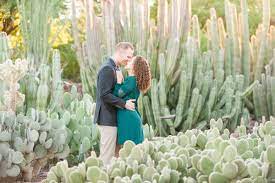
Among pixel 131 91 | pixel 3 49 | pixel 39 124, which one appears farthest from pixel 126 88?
pixel 3 49

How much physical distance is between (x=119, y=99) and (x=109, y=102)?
103 millimetres

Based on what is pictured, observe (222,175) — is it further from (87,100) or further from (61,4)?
(61,4)

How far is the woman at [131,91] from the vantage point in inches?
252

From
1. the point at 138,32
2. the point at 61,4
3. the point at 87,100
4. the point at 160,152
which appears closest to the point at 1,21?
the point at 61,4

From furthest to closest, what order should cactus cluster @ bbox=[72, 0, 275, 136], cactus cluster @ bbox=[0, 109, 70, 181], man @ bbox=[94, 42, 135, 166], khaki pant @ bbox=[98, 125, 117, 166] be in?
cactus cluster @ bbox=[72, 0, 275, 136] < cactus cluster @ bbox=[0, 109, 70, 181] < khaki pant @ bbox=[98, 125, 117, 166] < man @ bbox=[94, 42, 135, 166]

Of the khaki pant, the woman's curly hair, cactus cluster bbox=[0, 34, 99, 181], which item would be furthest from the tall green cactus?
the woman's curly hair

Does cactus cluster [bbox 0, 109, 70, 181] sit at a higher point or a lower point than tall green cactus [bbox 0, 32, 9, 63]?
lower

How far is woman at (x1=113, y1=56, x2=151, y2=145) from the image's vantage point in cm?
641

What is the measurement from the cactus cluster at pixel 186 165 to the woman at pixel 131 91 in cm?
256

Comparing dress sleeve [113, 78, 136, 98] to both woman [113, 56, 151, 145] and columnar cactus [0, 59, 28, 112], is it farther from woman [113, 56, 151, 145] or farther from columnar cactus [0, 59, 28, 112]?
columnar cactus [0, 59, 28, 112]

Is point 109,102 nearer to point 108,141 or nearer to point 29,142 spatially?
point 108,141

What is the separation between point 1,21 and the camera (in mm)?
15672

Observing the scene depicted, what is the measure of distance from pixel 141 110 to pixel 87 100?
178 cm

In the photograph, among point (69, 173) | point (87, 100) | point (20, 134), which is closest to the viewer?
point (69, 173)
